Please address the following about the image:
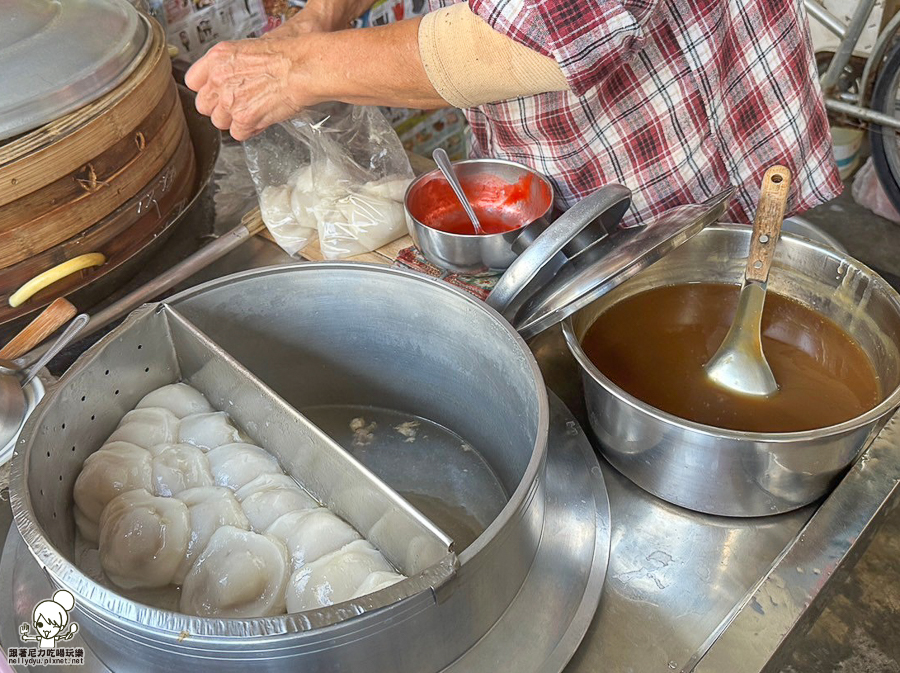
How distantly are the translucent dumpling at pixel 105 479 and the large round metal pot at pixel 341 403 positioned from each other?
3 cm

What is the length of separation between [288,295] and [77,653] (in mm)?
630

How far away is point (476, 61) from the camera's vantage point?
49.3 inches

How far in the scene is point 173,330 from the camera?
1.24 metres

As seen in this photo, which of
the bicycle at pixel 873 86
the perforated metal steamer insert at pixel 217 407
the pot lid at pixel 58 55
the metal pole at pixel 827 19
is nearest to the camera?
the perforated metal steamer insert at pixel 217 407

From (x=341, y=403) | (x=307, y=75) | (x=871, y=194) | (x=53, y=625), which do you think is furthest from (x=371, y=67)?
(x=871, y=194)

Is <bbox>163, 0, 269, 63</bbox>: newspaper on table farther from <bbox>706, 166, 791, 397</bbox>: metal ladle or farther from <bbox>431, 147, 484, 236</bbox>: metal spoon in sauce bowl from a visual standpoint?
<bbox>706, 166, 791, 397</bbox>: metal ladle

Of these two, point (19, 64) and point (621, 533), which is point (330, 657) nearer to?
point (621, 533)

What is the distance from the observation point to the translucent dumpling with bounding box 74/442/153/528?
1.09 m

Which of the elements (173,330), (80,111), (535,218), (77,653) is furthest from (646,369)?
(80,111)

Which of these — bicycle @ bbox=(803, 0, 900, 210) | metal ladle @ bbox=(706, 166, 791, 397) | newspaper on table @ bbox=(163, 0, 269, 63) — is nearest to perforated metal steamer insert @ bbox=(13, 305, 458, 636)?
metal ladle @ bbox=(706, 166, 791, 397)

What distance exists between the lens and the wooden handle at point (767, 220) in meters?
1.12

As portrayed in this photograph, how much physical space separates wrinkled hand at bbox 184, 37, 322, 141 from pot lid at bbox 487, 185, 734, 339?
0.61 m

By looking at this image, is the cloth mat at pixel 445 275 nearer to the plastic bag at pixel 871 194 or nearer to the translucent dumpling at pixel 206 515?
the translucent dumpling at pixel 206 515

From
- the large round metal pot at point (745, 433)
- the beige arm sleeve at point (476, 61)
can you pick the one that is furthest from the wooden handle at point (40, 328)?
the large round metal pot at point (745, 433)
